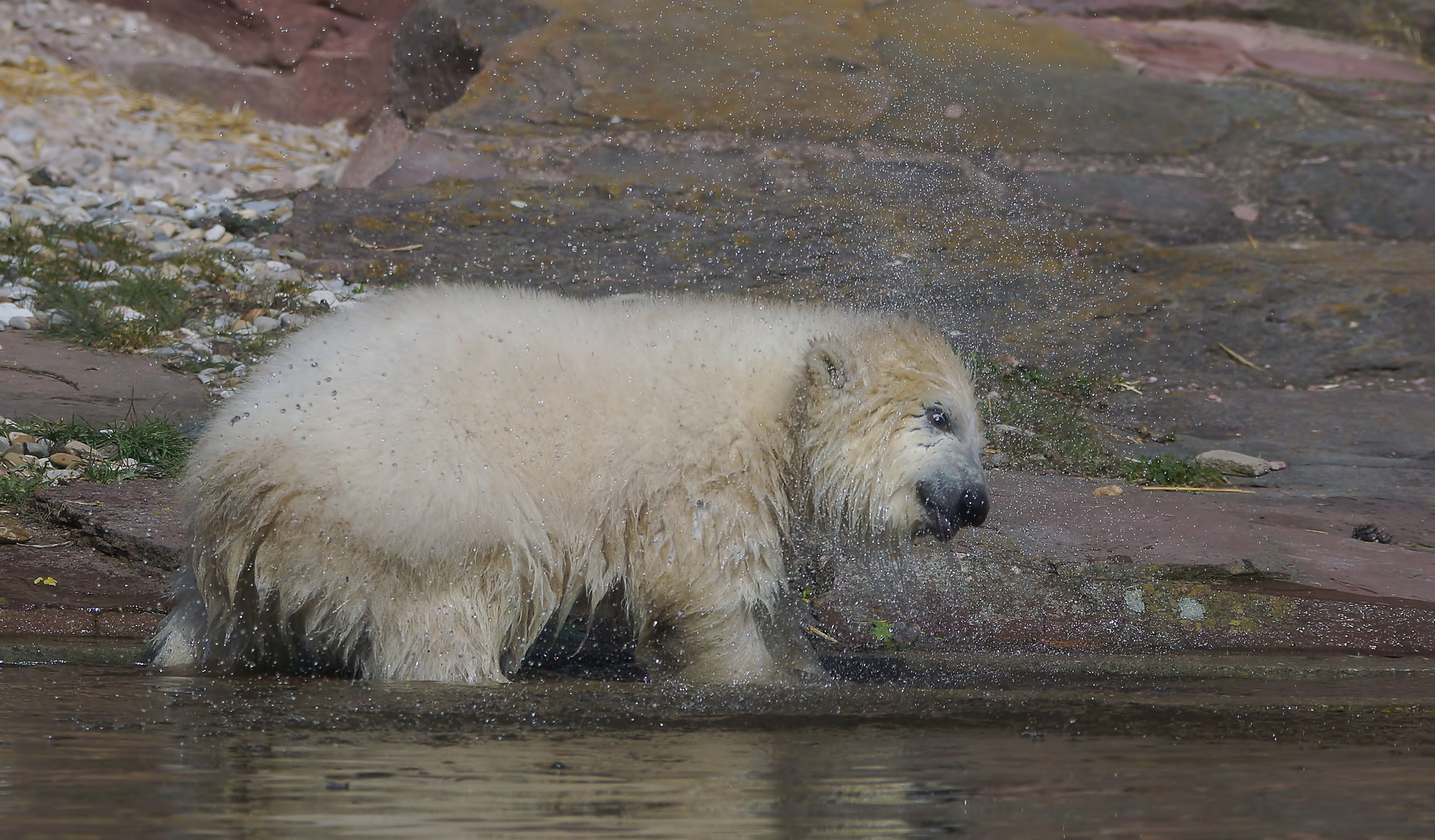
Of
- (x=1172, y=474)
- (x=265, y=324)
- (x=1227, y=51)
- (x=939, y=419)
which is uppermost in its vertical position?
(x=1227, y=51)

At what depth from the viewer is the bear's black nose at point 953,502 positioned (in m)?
4.14

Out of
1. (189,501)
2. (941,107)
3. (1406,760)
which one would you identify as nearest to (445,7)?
(941,107)

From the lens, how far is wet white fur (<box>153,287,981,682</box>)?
143 inches

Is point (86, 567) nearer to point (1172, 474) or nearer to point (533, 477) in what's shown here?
point (533, 477)

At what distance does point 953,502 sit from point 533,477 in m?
1.23

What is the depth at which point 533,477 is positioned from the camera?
3.76 m

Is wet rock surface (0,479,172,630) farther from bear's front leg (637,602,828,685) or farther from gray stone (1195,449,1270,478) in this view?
gray stone (1195,449,1270,478)

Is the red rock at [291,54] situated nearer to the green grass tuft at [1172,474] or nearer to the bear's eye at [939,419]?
the green grass tuft at [1172,474]

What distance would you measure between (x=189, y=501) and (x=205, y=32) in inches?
361

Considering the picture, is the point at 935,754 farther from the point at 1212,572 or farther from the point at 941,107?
the point at 941,107

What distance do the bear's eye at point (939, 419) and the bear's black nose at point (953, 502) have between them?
6.2 inches

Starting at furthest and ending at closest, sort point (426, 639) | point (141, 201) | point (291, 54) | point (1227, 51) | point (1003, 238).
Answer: point (291, 54) < point (1227, 51) < point (141, 201) < point (1003, 238) < point (426, 639)

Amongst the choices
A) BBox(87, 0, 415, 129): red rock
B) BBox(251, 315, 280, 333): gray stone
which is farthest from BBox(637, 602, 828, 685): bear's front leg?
BBox(87, 0, 415, 129): red rock

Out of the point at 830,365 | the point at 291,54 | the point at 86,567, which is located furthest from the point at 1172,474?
the point at 291,54
